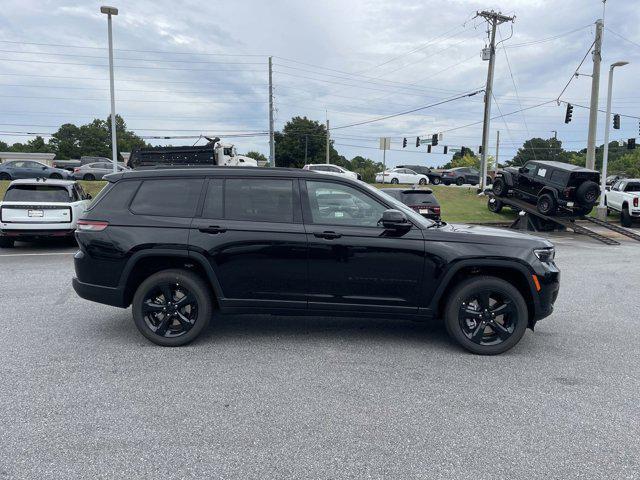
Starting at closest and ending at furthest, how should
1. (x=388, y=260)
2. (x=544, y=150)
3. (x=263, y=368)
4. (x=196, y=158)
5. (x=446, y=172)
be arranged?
(x=263, y=368), (x=388, y=260), (x=196, y=158), (x=446, y=172), (x=544, y=150)

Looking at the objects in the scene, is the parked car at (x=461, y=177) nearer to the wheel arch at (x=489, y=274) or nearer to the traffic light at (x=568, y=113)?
the traffic light at (x=568, y=113)

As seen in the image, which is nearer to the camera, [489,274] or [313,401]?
[313,401]

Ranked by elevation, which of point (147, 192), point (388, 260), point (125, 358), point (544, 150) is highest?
point (544, 150)

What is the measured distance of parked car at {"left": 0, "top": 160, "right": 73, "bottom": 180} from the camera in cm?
2870

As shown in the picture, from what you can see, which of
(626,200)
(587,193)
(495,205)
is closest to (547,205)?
(587,193)

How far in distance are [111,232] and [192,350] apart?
4.69 ft

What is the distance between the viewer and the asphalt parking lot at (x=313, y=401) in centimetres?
289

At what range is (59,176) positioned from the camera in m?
29.1

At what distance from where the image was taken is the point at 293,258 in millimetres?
4695

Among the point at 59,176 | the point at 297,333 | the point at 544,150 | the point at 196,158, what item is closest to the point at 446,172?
the point at 196,158

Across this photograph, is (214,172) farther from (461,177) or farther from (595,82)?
(461,177)

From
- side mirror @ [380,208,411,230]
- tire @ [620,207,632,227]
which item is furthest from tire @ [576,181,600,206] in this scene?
side mirror @ [380,208,411,230]

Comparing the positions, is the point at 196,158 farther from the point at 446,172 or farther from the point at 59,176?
the point at 446,172

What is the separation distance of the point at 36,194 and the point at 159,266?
7.52 meters
